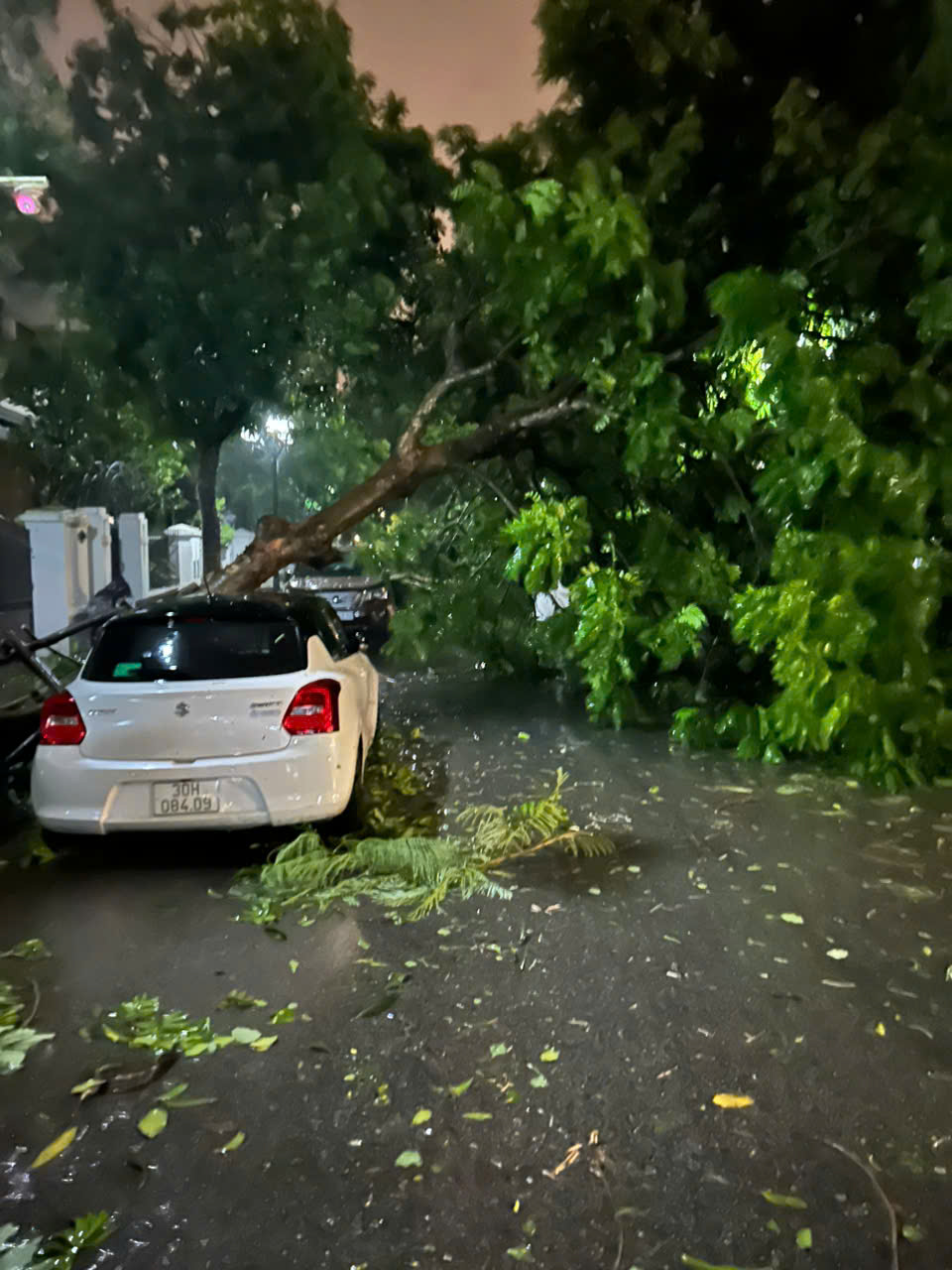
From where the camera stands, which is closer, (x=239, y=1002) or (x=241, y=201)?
(x=239, y=1002)

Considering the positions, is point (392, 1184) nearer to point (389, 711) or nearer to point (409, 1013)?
point (409, 1013)

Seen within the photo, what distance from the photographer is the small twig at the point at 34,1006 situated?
13.6 ft

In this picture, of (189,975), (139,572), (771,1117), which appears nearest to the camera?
(771,1117)

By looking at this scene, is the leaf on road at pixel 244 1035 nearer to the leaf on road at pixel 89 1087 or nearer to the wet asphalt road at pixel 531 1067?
the wet asphalt road at pixel 531 1067

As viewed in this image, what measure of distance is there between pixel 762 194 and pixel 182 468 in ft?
68.7

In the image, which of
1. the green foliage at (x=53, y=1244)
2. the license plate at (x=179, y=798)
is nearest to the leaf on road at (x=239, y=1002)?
the green foliage at (x=53, y=1244)

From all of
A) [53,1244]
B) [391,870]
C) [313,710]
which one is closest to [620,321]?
[313,710]

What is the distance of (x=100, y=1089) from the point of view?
11.9 ft

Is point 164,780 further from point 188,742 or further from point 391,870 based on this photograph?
point 391,870

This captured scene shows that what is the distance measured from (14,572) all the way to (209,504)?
189 inches

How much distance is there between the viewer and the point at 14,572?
1816cm

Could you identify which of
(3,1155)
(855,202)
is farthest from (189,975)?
(855,202)

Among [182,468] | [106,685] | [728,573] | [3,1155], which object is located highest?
[182,468]

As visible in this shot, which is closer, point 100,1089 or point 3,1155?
point 3,1155
